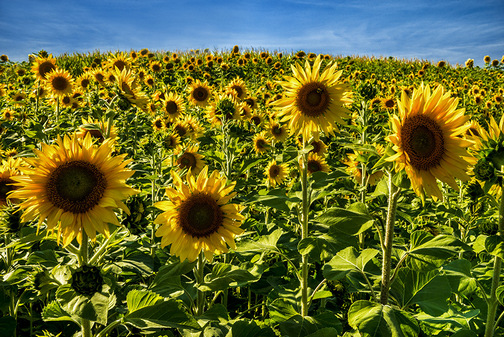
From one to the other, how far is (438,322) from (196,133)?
4069 millimetres

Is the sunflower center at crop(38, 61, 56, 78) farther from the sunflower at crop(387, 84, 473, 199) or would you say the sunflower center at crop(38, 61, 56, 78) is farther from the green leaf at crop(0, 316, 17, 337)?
the sunflower at crop(387, 84, 473, 199)

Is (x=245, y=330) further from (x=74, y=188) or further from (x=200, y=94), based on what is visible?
(x=200, y=94)

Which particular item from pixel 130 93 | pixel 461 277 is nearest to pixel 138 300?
pixel 461 277

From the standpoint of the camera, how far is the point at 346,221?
1678mm

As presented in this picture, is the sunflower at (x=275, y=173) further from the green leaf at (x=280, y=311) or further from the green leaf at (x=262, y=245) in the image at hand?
the green leaf at (x=280, y=311)

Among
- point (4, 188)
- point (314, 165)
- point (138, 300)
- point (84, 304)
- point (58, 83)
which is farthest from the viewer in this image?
point (58, 83)

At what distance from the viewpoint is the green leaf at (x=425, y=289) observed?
66.8 inches

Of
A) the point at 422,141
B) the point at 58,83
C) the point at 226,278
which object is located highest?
the point at 58,83

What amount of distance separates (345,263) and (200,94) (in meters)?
5.42

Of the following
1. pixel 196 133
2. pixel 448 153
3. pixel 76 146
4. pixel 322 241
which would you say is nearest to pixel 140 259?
pixel 76 146

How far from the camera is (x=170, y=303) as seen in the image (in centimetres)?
157

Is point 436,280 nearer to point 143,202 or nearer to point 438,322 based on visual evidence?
point 438,322

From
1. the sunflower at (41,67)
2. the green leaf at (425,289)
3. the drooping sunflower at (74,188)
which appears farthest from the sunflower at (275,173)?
the sunflower at (41,67)

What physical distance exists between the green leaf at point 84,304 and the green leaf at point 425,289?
141 centimetres
